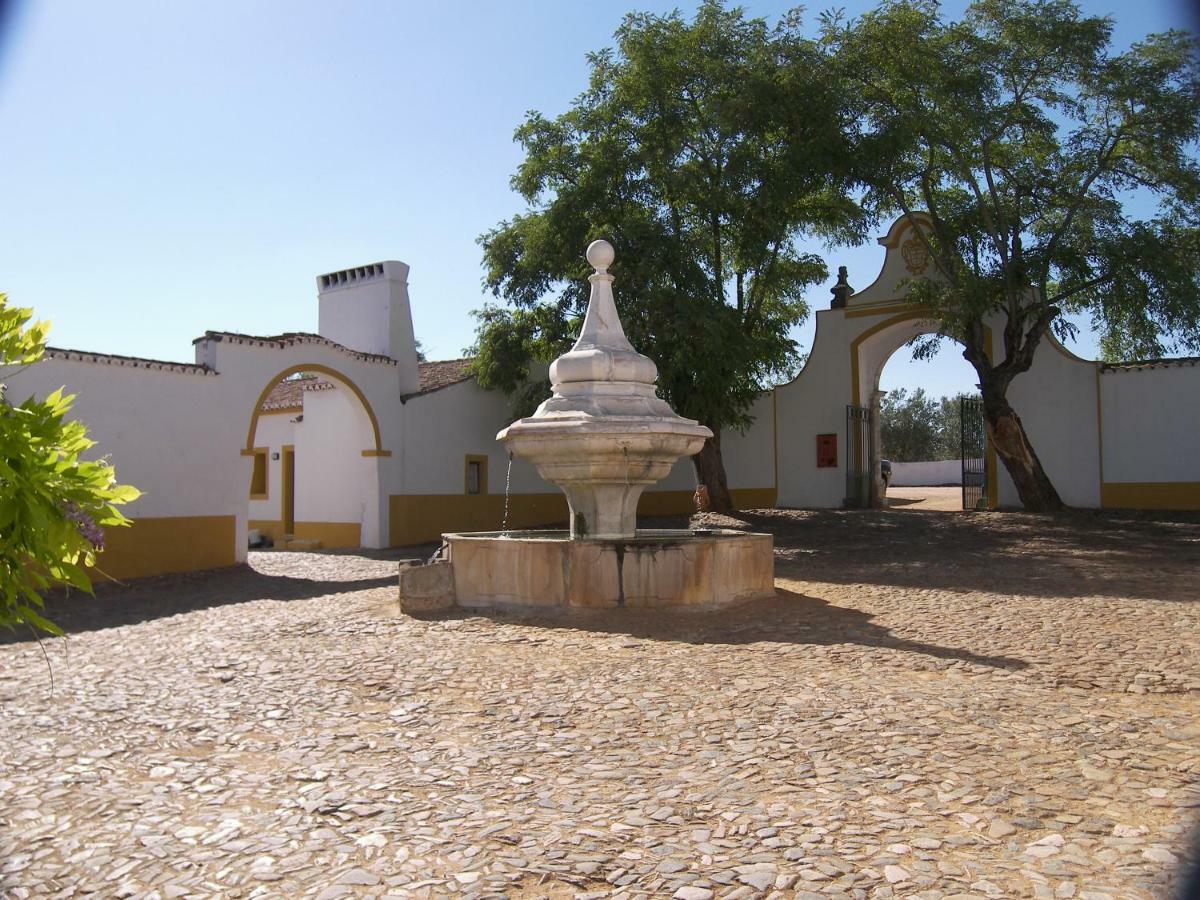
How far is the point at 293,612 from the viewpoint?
9320mm

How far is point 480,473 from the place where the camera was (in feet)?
65.3

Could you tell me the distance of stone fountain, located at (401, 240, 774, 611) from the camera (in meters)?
8.12

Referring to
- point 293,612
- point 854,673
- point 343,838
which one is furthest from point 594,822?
point 293,612

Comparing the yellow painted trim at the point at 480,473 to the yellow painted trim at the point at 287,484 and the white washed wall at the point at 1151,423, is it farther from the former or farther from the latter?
the white washed wall at the point at 1151,423

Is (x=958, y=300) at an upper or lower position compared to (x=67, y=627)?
upper

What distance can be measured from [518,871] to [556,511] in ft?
59.5

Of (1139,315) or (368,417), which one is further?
(368,417)

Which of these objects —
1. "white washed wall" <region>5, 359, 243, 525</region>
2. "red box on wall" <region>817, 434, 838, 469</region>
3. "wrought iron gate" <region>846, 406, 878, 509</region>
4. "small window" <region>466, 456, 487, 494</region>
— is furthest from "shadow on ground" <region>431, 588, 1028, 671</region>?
"red box on wall" <region>817, 434, 838, 469</region>

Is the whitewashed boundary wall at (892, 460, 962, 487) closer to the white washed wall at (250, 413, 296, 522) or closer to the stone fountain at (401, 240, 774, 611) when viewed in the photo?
the white washed wall at (250, 413, 296, 522)

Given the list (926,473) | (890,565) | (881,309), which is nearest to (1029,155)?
(881,309)

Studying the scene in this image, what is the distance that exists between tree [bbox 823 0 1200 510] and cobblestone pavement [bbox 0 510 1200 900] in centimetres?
850

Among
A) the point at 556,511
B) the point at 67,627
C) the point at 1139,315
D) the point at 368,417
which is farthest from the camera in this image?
the point at 556,511

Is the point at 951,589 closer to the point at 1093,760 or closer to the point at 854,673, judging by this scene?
the point at 854,673

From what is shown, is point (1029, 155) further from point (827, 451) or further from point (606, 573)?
point (606, 573)
